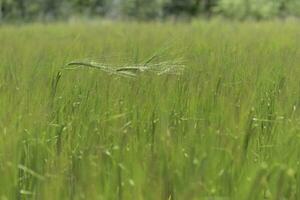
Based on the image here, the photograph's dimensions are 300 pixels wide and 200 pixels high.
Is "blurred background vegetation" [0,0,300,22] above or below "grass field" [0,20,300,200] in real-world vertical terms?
below

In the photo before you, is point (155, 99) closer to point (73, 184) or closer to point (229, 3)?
point (73, 184)

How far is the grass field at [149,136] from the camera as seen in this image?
678 mm

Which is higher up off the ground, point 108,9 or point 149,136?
point 149,136

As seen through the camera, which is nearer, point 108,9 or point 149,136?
point 149,136

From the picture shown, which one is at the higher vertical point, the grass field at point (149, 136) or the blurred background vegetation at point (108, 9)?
the grass field at point (149, 136)

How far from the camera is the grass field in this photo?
68 cm

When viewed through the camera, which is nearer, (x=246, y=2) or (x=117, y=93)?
(x=117, y=93)

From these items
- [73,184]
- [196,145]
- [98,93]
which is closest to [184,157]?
[196,145]

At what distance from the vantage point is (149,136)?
2.83 feet

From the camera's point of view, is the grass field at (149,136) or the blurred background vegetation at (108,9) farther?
the blurred background vegetation at (108,9)

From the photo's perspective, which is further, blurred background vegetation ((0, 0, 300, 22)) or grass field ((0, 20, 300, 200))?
blurred background vegetation ((0, 0, 300, 22))

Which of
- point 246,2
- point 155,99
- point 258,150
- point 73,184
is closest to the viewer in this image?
point 73,184

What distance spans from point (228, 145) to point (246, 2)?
9999mm

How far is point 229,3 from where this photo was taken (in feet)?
33.8
